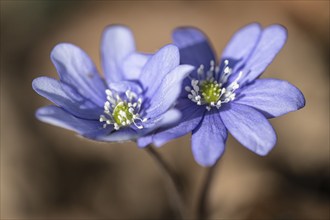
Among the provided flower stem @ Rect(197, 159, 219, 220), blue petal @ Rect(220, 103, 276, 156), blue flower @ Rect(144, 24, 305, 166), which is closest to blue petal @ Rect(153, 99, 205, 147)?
blue flower @ Rect(144, 24, 305, 166)

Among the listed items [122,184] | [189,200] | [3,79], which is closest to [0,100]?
[3,79]

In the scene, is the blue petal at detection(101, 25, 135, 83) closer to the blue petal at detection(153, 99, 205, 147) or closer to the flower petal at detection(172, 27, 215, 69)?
the flower petal at detection(172, 27, 215, 69)

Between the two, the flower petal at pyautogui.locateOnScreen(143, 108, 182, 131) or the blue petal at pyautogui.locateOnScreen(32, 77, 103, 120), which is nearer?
the flower petal at pyautogui.locateOnScreen(143, 108, 182, 131)

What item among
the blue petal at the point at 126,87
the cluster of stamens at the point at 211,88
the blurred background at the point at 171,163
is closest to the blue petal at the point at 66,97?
the blue petal at the point at 126,87

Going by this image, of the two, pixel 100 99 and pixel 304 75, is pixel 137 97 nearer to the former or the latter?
pixel 100 99

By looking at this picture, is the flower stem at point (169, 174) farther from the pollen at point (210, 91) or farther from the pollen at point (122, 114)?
the pollen at point (210, 91)

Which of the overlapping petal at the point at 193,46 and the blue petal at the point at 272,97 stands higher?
the overlapping petal at the point at 193,46

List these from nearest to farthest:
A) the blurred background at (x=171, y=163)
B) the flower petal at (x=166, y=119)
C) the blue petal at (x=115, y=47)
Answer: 1. the flower petal at (x=166, y=119)
2. the blue petal at (x=115, y=47)
3. the blurred background at (x=171, y=163)

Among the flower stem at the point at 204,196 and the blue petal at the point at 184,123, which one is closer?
the blue petal at the point at 184,123
